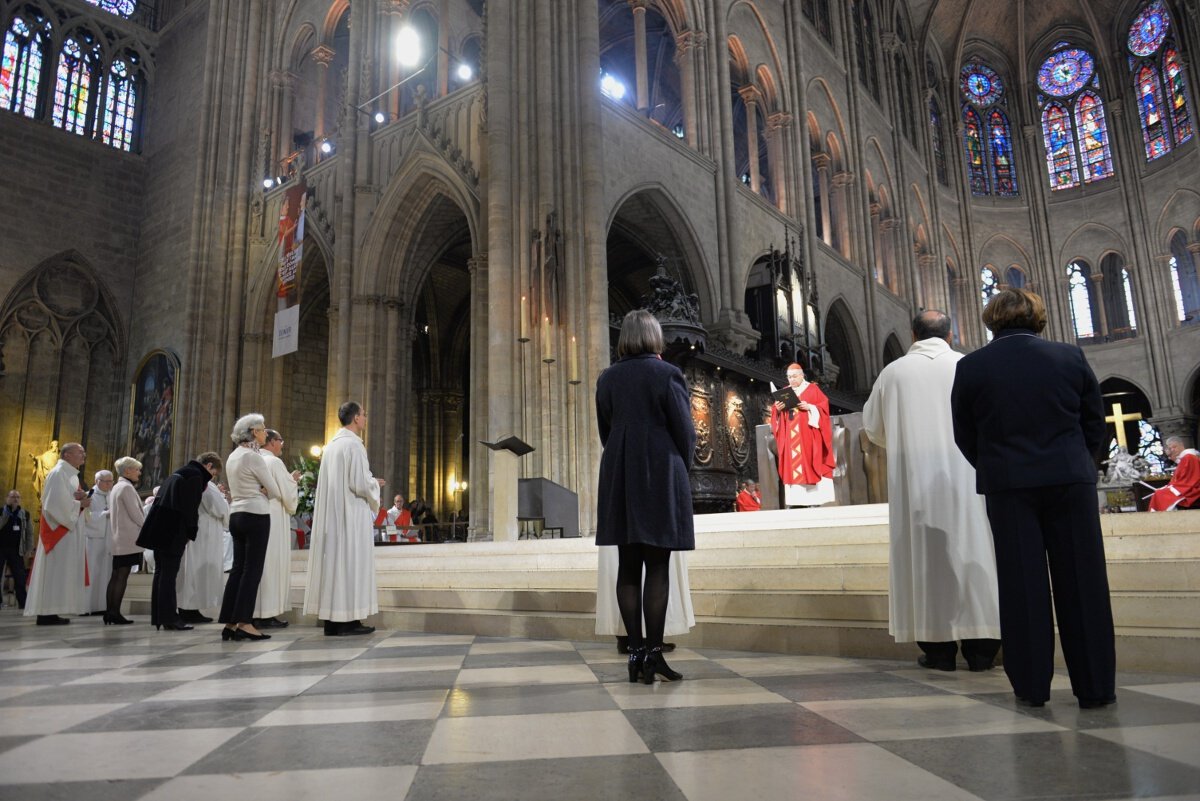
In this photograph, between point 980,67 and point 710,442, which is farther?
point 980,67

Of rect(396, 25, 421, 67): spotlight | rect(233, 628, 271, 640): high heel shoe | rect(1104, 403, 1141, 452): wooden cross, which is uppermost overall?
rect(396, 25, 421, 67): spotlight

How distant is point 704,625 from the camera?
473cm

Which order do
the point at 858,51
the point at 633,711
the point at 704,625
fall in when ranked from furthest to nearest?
the point at 858,51
the point at 704,625
the point at 633,711

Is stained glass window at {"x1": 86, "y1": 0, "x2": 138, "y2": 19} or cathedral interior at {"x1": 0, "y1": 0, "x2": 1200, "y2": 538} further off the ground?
stained glass window at {"x1": 86, "y1": 0, "x2": 138, "y2": 19}

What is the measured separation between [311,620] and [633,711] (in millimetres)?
5179

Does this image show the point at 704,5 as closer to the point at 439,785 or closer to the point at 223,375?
the point at 223,375

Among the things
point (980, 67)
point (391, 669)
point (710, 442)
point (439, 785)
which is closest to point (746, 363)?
point (710, 442)

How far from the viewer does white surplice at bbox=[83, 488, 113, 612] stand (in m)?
9.43

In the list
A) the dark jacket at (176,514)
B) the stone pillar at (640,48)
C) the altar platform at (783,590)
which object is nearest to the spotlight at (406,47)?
the stone pillar at (640,48)

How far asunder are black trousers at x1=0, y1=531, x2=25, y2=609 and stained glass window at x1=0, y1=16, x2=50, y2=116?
1418cm

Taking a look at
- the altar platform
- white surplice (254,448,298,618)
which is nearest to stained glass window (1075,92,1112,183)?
the altar platform

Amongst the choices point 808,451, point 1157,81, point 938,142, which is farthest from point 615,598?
point 1157,81

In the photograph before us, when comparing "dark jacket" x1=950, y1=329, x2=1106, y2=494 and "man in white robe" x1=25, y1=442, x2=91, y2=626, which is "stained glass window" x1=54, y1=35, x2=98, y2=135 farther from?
"dark jacket" x1=950, y1=329, x2=1106, y2=494

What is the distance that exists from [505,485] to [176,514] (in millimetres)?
3523
